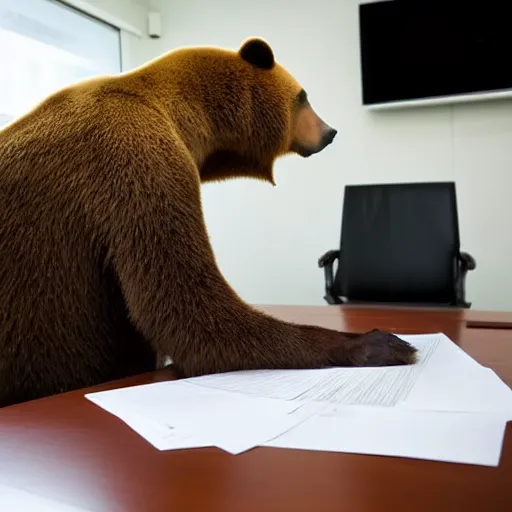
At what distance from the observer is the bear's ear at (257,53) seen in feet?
3.33

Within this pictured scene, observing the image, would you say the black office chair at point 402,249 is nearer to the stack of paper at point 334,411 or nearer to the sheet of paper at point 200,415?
the stack of paper at point 334,411

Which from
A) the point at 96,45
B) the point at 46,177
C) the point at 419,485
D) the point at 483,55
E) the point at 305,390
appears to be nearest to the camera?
the point at 419,485

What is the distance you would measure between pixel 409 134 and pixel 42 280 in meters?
2.75

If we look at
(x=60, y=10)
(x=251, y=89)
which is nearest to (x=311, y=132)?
(x=251, y=89)

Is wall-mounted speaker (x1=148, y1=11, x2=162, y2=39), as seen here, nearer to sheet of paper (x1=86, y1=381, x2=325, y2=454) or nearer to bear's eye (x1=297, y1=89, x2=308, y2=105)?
bear's eye (x1=297, y1=89, x2=308, y2=105)

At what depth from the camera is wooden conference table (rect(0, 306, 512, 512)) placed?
36 cm

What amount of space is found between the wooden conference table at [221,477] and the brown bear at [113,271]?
17 centimetres

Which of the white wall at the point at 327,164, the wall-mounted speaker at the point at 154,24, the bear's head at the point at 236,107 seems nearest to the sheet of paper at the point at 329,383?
the bear's head at the point at 236,107

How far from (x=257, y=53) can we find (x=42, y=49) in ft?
7.83

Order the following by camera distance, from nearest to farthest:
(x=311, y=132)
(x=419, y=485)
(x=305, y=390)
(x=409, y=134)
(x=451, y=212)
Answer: (x=419, y=485)
(x=305, y=390)
(x=311, y=132)
(x=451, y=212)
(x=409, y=134)

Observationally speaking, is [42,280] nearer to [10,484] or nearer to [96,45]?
[10,484]

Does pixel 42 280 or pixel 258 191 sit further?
pixel 258 191

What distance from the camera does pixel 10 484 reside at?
1.30 feet

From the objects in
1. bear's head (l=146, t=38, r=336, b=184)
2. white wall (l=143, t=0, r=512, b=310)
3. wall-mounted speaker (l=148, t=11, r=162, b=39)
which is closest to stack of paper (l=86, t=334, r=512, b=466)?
bear's head (l=146, t=38, r=336, b=184)
